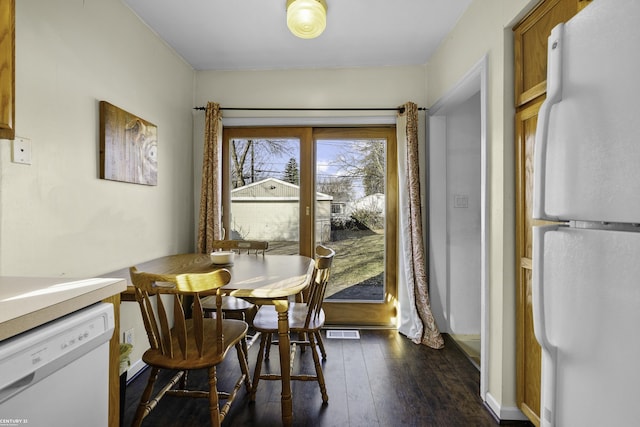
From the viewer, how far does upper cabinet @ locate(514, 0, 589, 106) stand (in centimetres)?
157

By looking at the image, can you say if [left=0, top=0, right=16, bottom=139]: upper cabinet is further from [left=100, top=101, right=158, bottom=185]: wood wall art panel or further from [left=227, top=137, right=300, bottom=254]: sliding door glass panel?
[left=227, top=137, right=300, bottom=254]: sliding door glass panel

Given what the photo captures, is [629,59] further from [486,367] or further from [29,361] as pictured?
[486,367]

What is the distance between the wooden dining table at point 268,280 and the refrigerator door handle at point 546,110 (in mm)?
1132

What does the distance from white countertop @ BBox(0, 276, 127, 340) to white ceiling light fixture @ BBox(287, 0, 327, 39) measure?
175 centimetres

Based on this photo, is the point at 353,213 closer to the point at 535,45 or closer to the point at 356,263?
the point at 356,263

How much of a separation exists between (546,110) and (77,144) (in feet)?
6.94

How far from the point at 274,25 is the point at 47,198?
188 cm

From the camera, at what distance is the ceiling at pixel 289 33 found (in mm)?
2328

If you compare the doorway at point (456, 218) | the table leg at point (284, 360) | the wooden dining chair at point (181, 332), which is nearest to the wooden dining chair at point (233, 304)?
the table leg at point (284, 360)

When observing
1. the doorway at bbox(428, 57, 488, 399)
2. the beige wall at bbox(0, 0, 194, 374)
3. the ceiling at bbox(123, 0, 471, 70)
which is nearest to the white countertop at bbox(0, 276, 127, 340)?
the beige wall at bbox(0, 0, 194, 374)

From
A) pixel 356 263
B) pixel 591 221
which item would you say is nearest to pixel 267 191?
pixel 356 263

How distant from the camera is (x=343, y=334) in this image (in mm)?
3172

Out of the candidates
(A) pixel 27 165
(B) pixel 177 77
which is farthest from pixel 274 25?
(A) pixel 27 165

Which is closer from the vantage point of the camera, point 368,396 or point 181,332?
point 181,332
